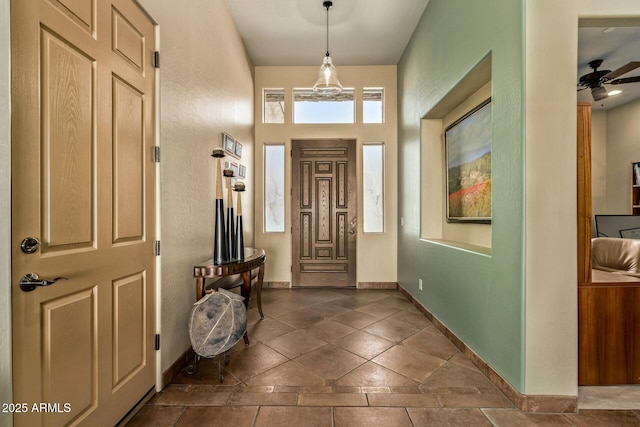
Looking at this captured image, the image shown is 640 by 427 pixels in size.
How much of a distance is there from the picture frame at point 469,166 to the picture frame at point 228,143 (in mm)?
2519

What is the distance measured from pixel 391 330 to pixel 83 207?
2.79 metres

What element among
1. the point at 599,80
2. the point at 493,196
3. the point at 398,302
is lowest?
the point at 398,302

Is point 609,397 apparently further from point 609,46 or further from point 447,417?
point 609,46

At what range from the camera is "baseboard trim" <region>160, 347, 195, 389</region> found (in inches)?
79.0

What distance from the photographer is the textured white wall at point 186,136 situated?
2.04m

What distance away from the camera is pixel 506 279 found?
1919 mm

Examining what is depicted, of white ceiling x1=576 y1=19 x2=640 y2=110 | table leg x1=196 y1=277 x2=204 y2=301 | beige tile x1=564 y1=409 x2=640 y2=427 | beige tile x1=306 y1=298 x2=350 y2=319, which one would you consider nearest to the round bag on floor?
table leg x1=196 y1=277 x2=204 y2=301

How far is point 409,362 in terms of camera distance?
7.70 feet

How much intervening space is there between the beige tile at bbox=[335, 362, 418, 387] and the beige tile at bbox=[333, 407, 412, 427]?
0.85 feet

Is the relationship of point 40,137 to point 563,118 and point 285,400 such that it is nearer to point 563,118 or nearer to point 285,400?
point 285,400

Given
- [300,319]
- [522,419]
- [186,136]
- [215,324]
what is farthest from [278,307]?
[522,419]

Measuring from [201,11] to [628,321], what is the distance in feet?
13.6

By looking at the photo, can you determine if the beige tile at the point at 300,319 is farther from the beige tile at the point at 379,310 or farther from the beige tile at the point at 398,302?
the beige tile at the point at 398,302

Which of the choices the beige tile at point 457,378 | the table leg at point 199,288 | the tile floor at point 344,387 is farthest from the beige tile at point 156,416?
→ the beige tile at point 457,378
